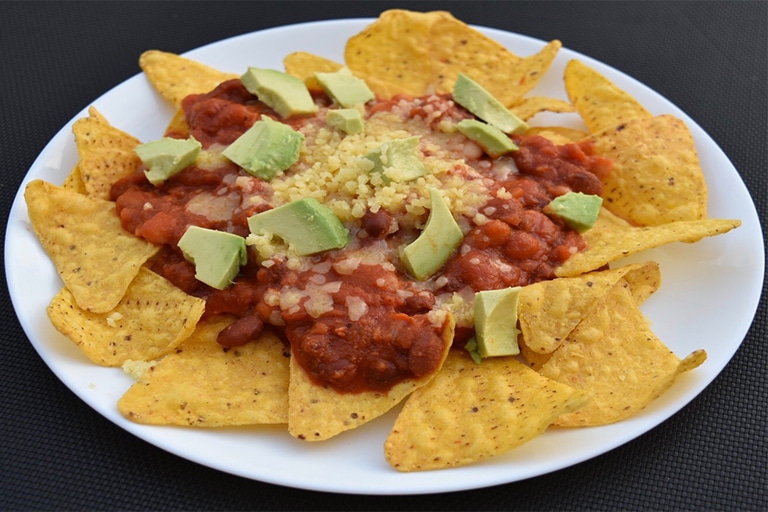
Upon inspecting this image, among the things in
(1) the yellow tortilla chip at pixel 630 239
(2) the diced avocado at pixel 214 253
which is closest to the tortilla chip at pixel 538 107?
(1) the yellow tortilla chip at pixel 630 239

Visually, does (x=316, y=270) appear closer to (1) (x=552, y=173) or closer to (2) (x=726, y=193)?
(1) (x=552, y=173)

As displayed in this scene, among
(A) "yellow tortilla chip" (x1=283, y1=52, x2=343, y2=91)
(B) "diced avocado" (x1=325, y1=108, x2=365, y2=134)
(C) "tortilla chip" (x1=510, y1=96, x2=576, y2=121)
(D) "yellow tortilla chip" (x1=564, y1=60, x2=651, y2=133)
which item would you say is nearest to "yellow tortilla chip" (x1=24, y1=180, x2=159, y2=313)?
(B) "diced avocado" (x1=325, y1=108, x2=365, y2=134)

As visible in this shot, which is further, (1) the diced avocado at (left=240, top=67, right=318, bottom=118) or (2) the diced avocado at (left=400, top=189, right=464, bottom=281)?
(1) the diced avocado at (left=240, top=67, right=318, bottom=118)

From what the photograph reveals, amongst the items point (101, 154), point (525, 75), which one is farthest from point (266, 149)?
point (525, 75)

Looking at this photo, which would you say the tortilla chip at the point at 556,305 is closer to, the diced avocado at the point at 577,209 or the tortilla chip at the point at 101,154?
the diced avocado at the point at 577,209

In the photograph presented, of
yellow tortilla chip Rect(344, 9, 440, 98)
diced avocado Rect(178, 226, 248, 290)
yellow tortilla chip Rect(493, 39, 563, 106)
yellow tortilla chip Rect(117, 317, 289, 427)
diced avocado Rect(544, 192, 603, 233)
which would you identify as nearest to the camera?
yellow tortilla chip Rect(117, 317, 289, 427)

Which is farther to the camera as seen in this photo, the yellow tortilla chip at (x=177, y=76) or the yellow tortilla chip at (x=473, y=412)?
the yellow tortilla chip at (x=177, y=76)

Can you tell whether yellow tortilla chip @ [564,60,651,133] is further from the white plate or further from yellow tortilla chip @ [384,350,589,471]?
yellow tortilla chip @ [384,350,589,471]
